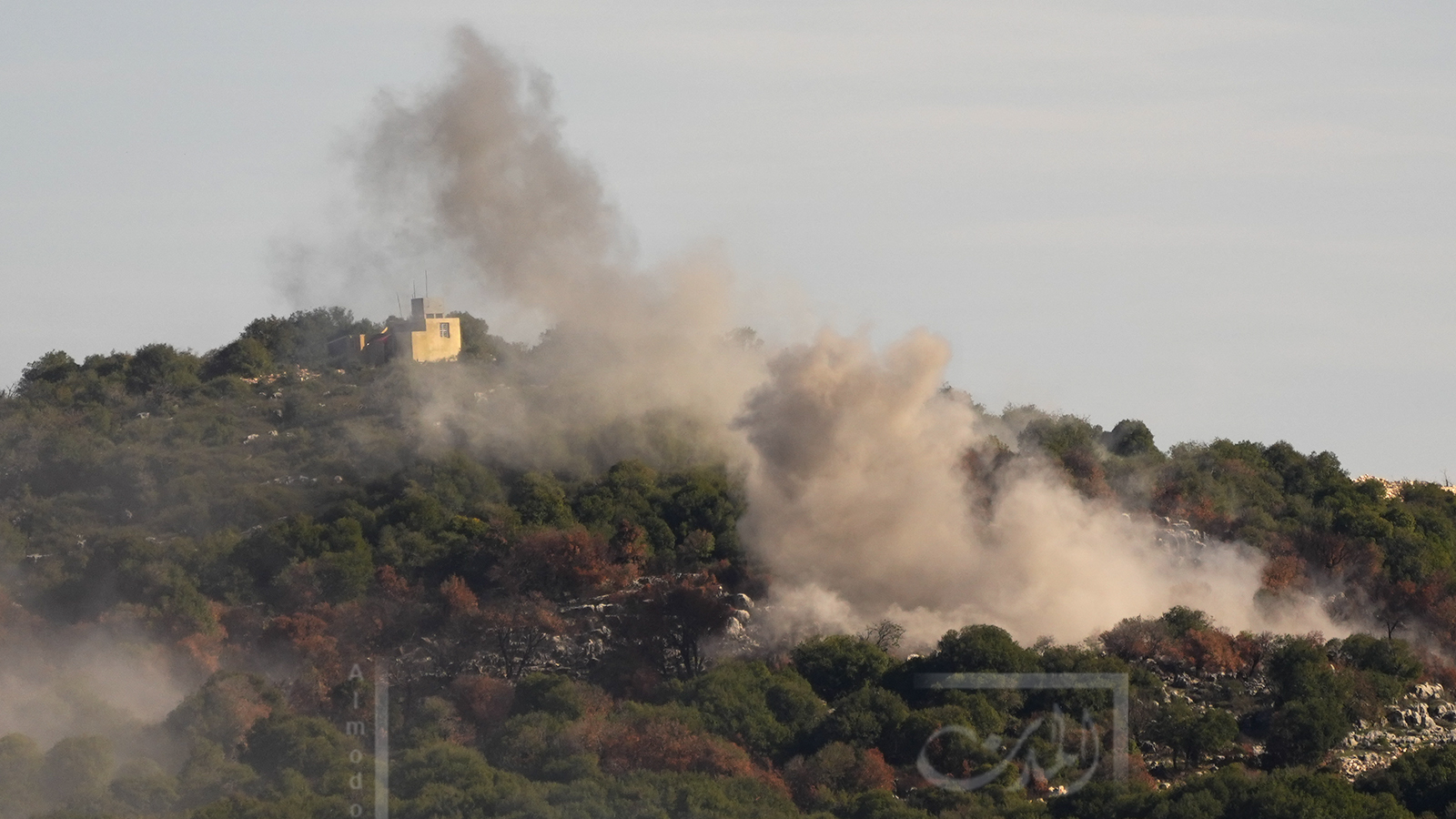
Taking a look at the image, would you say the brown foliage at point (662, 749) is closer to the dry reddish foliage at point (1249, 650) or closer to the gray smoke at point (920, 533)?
the gray smoke at point (920, 533)

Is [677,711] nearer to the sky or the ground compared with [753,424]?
nearer to the ground

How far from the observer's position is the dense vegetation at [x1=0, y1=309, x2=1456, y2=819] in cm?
4997

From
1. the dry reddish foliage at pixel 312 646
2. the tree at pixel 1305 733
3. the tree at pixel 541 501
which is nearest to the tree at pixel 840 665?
the tree at pixel 1305 733

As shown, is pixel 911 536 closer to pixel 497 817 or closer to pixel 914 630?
pixel 914 630

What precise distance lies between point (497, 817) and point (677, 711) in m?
6.34

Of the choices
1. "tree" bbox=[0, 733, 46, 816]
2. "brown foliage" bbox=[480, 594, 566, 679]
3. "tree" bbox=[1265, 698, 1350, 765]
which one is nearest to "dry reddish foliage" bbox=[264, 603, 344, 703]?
"brown foliage" bbox=[480, 594, 566, 679]

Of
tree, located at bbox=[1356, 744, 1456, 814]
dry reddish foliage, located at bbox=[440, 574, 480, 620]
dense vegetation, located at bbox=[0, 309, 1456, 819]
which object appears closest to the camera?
tree, located at bbox=[1356, 744, 1456, 814]

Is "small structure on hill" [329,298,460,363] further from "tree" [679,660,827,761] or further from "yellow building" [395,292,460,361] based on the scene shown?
"tree" [679,660,827,761]

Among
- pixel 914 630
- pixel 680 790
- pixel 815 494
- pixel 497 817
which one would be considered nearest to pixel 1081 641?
pixel 914 630

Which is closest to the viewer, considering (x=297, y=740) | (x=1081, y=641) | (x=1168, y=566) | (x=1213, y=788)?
(x=1213, y=788)

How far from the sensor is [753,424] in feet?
210

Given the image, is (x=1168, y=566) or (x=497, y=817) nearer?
(x=497, y=817)

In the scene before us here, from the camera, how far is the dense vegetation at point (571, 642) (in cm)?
4997

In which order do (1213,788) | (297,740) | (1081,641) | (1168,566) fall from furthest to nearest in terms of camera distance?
(1168,566)
(1081,641)
(297,740)
(1213,788)
